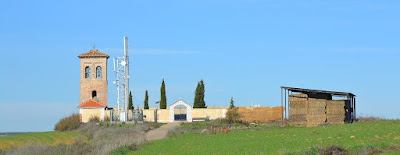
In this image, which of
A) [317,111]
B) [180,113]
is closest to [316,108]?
[317,111]

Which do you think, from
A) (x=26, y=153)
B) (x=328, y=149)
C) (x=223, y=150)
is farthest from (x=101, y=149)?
(x=328, y=149)

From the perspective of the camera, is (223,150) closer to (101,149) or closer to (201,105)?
(101,149)

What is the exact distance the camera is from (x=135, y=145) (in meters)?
32.7

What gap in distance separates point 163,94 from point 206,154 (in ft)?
149

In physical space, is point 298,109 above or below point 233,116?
above

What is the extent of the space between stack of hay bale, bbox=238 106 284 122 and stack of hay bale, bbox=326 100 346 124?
1151 cm

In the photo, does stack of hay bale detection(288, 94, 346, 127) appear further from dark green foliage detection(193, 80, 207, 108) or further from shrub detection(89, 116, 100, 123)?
dark green foliage detection(193, 80, 207, 108)

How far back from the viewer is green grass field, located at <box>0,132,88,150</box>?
3434 cm

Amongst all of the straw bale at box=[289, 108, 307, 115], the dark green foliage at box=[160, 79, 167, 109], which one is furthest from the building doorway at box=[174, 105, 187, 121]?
the straw bale at box=[289, 108, 307, 115]

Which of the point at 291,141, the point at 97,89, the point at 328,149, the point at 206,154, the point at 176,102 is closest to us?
the point at 328,149

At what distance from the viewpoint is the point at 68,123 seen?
6031 centimetres

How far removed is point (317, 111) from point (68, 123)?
91.8 ft

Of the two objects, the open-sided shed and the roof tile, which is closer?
the open-sided shed

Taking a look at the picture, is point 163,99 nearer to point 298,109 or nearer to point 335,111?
point 298,109
